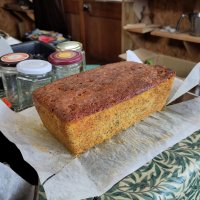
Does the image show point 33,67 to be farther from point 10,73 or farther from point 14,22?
point 14,22

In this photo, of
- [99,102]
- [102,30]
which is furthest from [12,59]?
[102,30]

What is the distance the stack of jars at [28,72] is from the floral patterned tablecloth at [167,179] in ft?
0.92

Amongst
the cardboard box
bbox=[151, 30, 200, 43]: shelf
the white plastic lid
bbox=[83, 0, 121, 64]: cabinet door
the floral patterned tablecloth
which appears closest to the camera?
the floral patterned tablecloth

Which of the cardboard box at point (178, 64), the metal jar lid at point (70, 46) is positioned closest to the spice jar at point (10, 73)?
the metal jar lid at point (70, 46)

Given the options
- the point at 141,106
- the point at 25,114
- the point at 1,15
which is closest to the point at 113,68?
the point at 141,106

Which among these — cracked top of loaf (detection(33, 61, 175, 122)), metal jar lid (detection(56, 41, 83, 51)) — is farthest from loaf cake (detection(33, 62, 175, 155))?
metal jar lid (detection(56, 41, 83, 51))

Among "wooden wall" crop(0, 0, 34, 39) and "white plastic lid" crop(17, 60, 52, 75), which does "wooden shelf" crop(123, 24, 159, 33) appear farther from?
"wooden wall" crop(0, 0, 34, 39)

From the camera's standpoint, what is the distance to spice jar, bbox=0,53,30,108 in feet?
1.98

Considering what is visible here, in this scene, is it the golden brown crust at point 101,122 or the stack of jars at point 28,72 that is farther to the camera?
the stack of jars at point 28,72

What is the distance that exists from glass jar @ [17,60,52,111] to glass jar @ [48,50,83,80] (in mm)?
39

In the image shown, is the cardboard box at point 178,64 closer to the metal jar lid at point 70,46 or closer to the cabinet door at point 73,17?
the metal jar lid at point 70,46

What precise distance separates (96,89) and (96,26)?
2022mm

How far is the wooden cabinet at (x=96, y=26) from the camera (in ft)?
7.02

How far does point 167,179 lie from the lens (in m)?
0.41
